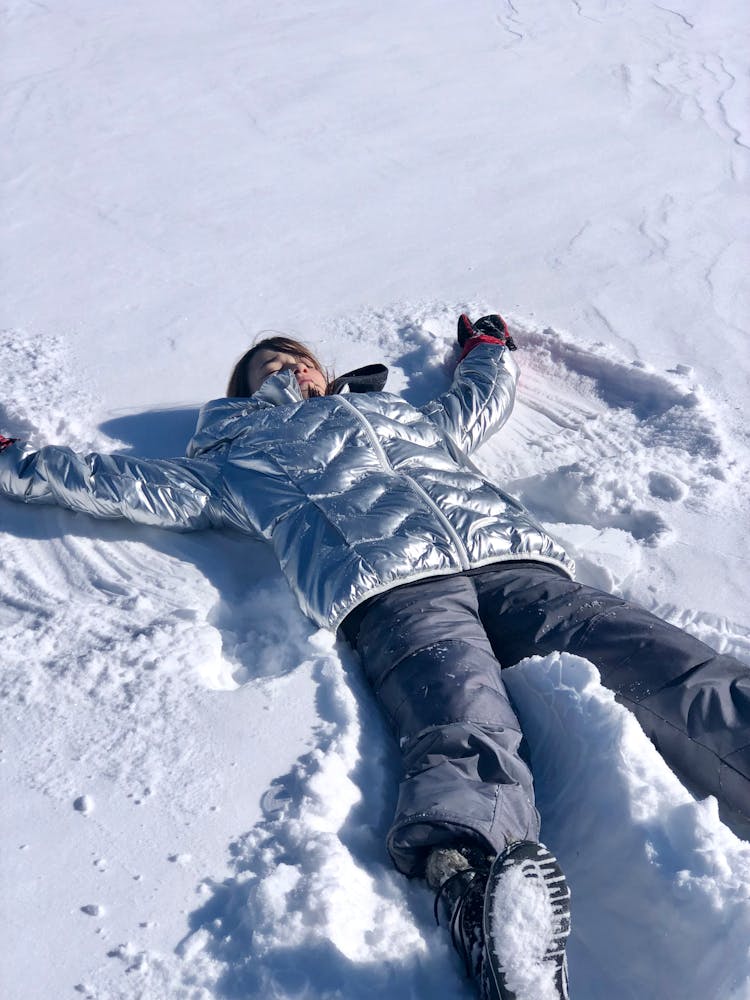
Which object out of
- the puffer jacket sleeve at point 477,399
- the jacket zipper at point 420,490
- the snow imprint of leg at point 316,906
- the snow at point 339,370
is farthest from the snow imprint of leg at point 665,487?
the snow imprint of leg at point 316,906

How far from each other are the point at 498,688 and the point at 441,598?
0.30m

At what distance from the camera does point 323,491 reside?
267 cm

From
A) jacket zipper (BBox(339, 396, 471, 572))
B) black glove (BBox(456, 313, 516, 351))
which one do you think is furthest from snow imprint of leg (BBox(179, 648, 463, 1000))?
black glove (BBox(456, 313, 516, 351))

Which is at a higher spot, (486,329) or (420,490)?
(420,490)

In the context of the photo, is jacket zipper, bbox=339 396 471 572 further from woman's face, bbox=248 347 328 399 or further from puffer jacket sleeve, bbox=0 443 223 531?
puffer jacket sleeve, bbox=0 443 223 531

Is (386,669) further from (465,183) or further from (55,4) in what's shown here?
(55,4)

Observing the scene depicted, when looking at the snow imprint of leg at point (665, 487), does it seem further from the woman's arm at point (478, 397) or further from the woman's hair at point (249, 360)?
the woman's hair at point (249, 360)

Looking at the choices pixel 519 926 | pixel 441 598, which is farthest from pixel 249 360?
pixel 519 926

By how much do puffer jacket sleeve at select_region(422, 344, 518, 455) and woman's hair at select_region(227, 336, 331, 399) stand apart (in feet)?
1.42

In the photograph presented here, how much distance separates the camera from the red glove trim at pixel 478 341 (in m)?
3.63

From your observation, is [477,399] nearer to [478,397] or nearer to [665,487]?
[478,397]

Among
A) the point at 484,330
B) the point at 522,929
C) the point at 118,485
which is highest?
the point at 522,929

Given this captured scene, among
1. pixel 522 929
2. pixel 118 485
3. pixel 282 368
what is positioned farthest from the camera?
pixel 282 368

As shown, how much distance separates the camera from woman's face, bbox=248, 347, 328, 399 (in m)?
3.33
